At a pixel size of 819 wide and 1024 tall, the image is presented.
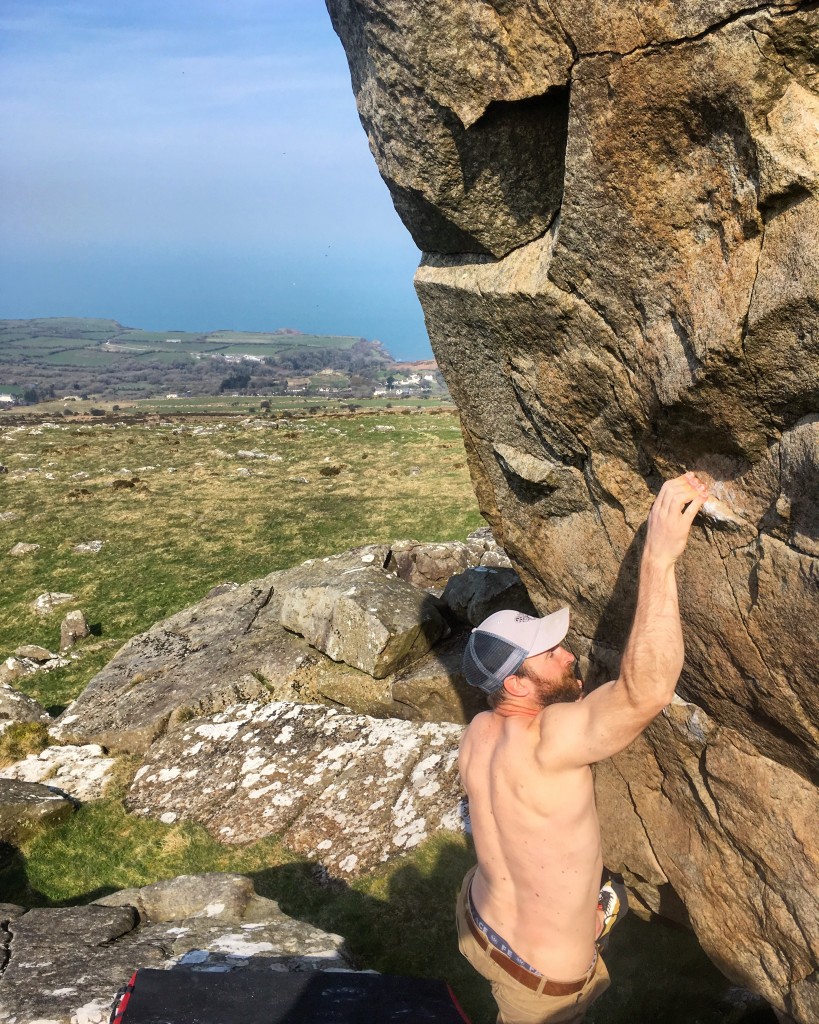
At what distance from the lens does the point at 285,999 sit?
5.94 metres

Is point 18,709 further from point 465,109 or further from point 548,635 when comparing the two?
point 465,109

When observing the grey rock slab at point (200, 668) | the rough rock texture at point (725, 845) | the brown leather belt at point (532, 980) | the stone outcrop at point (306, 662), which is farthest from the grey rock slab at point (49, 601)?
the brown leather belt at point (532, 980)

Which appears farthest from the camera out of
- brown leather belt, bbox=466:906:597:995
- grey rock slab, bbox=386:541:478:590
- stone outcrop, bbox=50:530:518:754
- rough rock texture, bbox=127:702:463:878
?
grey rock slab, bbox=386:541:478:590

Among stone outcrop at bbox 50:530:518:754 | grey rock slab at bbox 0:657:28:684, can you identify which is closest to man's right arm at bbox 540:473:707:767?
stone outcrop at bbox 50:530:518:754

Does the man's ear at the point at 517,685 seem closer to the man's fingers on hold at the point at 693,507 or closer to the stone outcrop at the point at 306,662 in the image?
the man's fingers on hold at the point at 693,507

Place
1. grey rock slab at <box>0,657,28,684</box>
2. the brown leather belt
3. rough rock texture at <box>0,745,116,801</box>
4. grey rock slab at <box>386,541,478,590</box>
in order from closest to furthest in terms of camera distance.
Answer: the brown leather belt → rough rock texture at <box>0,745,116,801</box> → grey rock slab at <box>0,657,28,684</box> → grey rock slab at <box>386,541,478,590</box>

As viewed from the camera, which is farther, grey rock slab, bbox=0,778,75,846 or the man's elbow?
grey rock slab, bbox=0,778,75,846

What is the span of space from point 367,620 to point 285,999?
7322 millimetres

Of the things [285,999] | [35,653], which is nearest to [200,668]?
[35,653]

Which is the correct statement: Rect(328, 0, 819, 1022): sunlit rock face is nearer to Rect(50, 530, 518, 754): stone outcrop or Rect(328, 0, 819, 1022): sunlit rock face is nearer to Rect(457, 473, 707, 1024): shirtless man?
Rect(457, 473, 707, 1024): shirtless man

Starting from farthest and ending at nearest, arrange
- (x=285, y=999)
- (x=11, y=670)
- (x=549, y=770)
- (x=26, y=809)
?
(x=11, y=670) < (x=26, y=809) < (x=285, y=999) < (x=549, y=770)

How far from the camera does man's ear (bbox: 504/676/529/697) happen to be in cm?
521

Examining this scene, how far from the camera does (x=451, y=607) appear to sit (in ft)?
45.4

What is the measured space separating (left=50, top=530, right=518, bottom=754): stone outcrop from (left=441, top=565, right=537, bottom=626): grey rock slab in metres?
0.03
